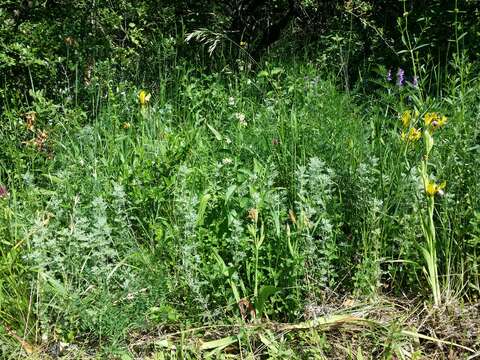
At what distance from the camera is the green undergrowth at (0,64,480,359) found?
2.49m

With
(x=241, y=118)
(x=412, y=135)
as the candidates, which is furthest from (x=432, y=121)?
(x=241, y=118)

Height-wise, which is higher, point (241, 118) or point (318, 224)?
point (241, 118)

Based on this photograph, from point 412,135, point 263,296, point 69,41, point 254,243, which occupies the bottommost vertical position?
point 263,296

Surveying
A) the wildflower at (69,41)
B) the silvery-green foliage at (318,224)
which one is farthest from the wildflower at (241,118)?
the wildflower at (69,41)

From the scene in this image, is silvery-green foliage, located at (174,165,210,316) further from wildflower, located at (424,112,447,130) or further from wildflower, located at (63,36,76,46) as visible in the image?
wildflower, located at (63,36,76,46)

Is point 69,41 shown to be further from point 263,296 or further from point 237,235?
point 263,296

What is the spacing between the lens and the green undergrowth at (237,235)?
8.16 feet

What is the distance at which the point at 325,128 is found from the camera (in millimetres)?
3334

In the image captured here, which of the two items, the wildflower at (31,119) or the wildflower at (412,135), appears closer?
the wildflower at (412,135)

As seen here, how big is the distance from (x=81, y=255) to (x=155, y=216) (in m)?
0.44

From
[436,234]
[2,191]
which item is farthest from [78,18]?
[436,234]

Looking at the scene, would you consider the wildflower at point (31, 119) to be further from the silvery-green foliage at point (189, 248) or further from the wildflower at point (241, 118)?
the silvery-green foliage at point (189, 248)

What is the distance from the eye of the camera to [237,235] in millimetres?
2559

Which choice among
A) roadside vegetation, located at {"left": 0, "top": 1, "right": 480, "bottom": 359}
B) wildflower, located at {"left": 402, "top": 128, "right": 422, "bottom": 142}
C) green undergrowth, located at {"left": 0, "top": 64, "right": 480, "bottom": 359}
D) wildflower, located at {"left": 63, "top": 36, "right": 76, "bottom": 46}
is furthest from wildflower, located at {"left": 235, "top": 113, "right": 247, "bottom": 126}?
wildflower, located at {"left": 63, "top": 36, "right": 76, "bottom": 46}
